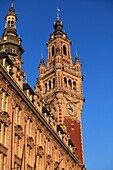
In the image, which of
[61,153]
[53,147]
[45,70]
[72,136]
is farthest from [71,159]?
[45,70]

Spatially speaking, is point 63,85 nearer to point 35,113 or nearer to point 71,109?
point 71,109

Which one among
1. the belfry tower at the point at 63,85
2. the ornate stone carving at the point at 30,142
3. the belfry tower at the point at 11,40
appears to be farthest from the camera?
the belfry tower at the point at 63,85

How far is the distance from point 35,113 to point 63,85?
46102 mm

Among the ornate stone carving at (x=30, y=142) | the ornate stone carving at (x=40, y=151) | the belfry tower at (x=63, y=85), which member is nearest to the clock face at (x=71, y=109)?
the belfry tower at (x=63, y=85)

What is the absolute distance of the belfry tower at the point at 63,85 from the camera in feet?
316

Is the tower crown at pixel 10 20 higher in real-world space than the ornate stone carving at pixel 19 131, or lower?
higher

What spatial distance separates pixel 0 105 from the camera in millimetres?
44562

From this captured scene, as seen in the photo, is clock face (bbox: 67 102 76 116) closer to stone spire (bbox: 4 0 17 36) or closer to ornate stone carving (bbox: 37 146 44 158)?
stone spire (bbox: 4 0 17 36)

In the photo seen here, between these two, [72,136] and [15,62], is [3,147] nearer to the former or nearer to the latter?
[15,62]

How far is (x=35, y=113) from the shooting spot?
55875 millimetres

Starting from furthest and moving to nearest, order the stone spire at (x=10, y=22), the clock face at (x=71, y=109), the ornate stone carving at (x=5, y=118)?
the clock face at (x=71, y=109) → the stone spire at (x=10, y=22) → the ornate stone carving at (x=5, y=118)

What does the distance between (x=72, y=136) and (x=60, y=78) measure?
1657 centimetres

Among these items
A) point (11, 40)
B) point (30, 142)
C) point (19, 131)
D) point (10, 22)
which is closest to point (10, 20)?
point (10, 22)

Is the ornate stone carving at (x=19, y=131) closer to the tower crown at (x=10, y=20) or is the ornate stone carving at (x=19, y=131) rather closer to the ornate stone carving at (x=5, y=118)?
the ornate stone carving at (x=5, y=118)
